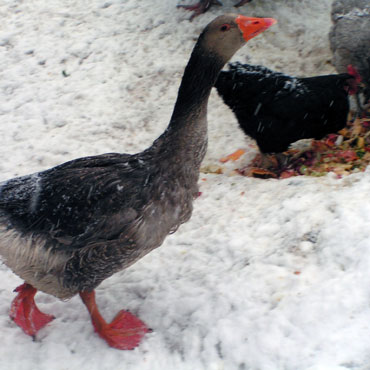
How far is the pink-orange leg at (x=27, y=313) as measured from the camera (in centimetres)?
375

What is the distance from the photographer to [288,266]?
384 cm

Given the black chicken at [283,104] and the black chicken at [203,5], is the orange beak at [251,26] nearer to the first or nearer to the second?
the black chicken at [283,104]

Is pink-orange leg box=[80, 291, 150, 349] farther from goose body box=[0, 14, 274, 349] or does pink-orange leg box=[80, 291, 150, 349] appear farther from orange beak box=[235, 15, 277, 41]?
orange beak box=[235, 15, 277, 41]

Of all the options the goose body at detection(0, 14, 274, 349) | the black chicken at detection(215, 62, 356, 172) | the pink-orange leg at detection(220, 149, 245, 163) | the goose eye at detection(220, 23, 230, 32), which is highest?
the goose eye at detection(220, 23, 230, 32)

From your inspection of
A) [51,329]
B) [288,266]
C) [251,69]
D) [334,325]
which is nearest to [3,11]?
[251,69]

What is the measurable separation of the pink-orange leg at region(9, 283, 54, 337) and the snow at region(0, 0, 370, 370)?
70 mm

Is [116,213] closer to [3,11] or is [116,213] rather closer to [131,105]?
[131,105]

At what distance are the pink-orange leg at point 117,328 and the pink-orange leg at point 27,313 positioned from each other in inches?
19.0

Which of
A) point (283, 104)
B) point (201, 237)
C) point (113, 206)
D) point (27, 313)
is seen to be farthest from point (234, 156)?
point (27, 313)

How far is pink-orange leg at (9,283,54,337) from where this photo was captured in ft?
12.3

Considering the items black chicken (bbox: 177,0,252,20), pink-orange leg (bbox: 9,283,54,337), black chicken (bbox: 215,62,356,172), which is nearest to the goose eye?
black chicken (bbox: 215,62,356,172)

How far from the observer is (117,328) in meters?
3.68

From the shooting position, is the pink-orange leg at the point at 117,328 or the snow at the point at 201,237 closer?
the snow at the point at 201,237

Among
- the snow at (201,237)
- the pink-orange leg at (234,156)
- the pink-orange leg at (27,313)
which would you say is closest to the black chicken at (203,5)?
the snow at (201,237)
